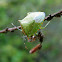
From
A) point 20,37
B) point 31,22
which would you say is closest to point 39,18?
point 31,22

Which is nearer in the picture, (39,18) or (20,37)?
(39,18)

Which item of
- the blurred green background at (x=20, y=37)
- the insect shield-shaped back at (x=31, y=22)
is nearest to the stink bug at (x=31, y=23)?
the insect shield-shaped back at (x=31, y=22)

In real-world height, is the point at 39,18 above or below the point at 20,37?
above

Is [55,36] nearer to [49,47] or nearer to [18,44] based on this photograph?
[49,47]

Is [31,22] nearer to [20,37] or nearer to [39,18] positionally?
[39,18]

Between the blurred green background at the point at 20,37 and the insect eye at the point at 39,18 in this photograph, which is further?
the blurred green background at the point at 20,37

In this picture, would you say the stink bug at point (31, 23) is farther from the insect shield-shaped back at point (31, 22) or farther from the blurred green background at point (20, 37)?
the blurred green background at point (20, 37)

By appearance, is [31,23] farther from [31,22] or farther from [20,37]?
[20,37]

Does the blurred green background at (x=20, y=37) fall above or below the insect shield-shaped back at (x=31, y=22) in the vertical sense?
below
